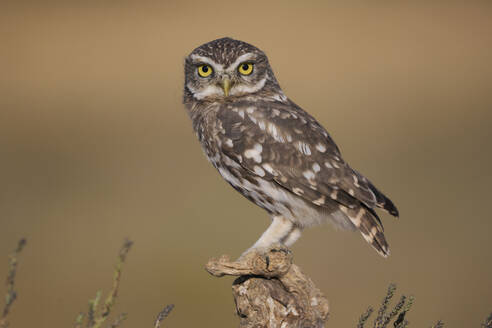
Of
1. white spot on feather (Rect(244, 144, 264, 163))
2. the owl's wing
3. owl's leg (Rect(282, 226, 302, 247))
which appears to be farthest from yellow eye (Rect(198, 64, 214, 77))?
owl's leg (Rect(282, 226, 302, 247))

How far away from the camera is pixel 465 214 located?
10.3 m

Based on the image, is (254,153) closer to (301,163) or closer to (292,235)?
(301,163)

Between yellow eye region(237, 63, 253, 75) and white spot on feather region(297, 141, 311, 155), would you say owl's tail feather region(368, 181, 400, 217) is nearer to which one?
white spot on feather region(297, 141, 311, 155)

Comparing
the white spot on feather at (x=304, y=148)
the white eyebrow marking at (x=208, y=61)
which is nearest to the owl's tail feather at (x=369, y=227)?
the white spot on feather at (x=304, y=148)

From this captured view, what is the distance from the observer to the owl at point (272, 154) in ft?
12.3

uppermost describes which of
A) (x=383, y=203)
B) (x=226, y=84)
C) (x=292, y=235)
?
(x=226, y=84)

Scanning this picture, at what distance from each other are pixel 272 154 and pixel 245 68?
699mm

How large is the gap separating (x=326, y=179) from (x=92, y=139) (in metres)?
9.70

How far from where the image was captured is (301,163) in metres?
3.79

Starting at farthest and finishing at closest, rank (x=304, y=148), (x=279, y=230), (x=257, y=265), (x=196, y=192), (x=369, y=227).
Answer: (x=196, y=192) < (x=279, y=230) < (x=304, y=148) < (x=369, y=227) < (x=257, y=265)

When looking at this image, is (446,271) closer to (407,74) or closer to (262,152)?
(262,152)

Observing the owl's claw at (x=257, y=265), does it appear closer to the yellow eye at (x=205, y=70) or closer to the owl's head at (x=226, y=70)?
the owl's head at (x=226, y=70)

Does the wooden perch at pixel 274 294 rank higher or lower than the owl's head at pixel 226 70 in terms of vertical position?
lower

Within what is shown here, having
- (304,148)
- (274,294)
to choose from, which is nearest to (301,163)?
(304,148)
